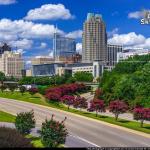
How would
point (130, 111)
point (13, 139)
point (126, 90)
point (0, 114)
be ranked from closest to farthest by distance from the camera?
1. point (13, 139)
2. point (0, 114)
3. point (130, 111)
4. point (126, 90)

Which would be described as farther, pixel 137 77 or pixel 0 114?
pixel 137 77

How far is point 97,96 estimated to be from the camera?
350 feet

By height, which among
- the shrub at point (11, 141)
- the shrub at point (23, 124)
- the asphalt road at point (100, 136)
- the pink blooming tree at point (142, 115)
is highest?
the shrub at point (11, 141)

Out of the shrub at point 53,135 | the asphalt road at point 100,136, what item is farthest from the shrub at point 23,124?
the shrub at point 53,135

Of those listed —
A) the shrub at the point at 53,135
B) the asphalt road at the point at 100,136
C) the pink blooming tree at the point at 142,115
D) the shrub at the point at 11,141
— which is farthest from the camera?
the pink blooming tree at the point at 142,115

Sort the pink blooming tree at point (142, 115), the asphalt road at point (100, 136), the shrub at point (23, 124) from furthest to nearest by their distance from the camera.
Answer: the pink blooming tree at point (142, 115)
the asphalt road at point (100, 136)
the shrub at point (23, 124)

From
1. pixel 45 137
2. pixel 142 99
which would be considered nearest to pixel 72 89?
pixel 142 99

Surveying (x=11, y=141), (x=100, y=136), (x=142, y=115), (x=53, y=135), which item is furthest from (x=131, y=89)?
(x=11, y=141)

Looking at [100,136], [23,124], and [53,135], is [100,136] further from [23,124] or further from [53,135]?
[53,135]

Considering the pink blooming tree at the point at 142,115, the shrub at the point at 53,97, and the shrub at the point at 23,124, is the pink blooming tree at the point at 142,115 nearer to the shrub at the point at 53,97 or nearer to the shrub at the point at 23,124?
the shrub at the point at 23,124

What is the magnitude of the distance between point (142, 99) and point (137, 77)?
389 inches

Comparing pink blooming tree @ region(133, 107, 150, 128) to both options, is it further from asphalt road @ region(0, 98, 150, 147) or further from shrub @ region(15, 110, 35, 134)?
shrub @ region(15, 110, 35, 134)

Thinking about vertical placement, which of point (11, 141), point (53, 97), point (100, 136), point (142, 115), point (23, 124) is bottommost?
point (100, 136)

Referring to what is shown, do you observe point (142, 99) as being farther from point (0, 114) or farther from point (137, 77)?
point (0, 114)
